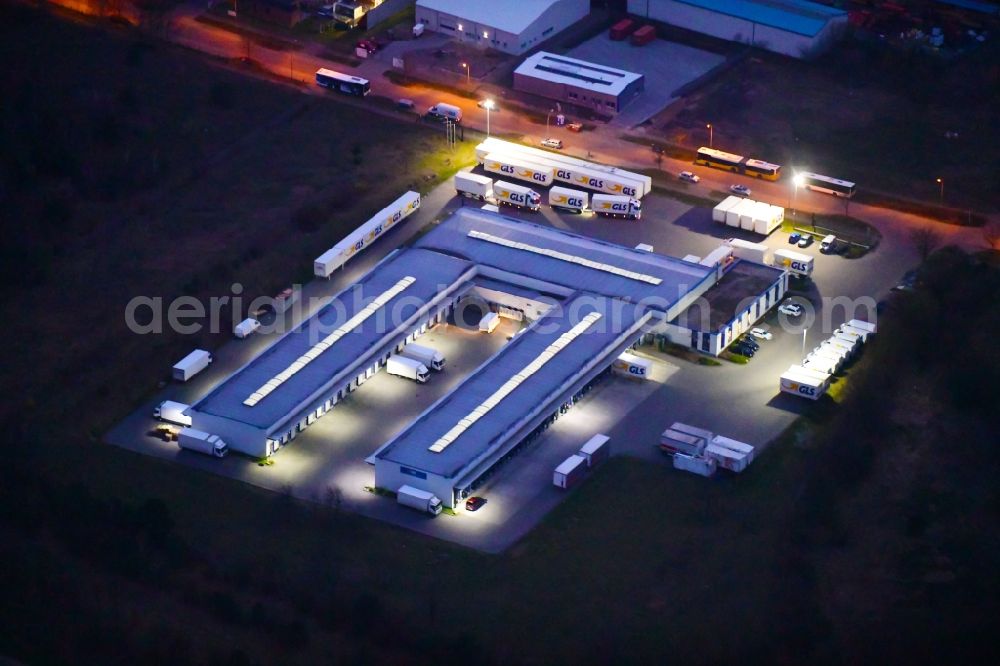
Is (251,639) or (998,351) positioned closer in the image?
(251,639)

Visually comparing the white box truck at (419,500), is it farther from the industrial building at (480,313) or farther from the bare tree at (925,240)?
the bare tree at (925,240)

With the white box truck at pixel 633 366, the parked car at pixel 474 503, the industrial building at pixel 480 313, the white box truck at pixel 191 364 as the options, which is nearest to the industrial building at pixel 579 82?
the industrial building at pixel 480 313

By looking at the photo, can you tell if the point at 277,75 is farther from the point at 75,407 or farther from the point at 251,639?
the point at 251,639

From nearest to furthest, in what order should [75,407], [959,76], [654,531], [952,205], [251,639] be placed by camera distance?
1. [251,639]
2. [654,531]
3. [75,407]
4. [952,205]
5. [959,76]

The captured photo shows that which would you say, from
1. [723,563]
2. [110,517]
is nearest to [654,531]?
[723,563]

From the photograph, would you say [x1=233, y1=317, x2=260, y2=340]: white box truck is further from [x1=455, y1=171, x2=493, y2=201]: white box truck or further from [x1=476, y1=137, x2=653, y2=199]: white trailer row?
[x1=476, y1=137, x2=653, y2=199]: white trailer row

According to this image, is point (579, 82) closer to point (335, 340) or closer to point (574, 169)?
point (574, 169)
